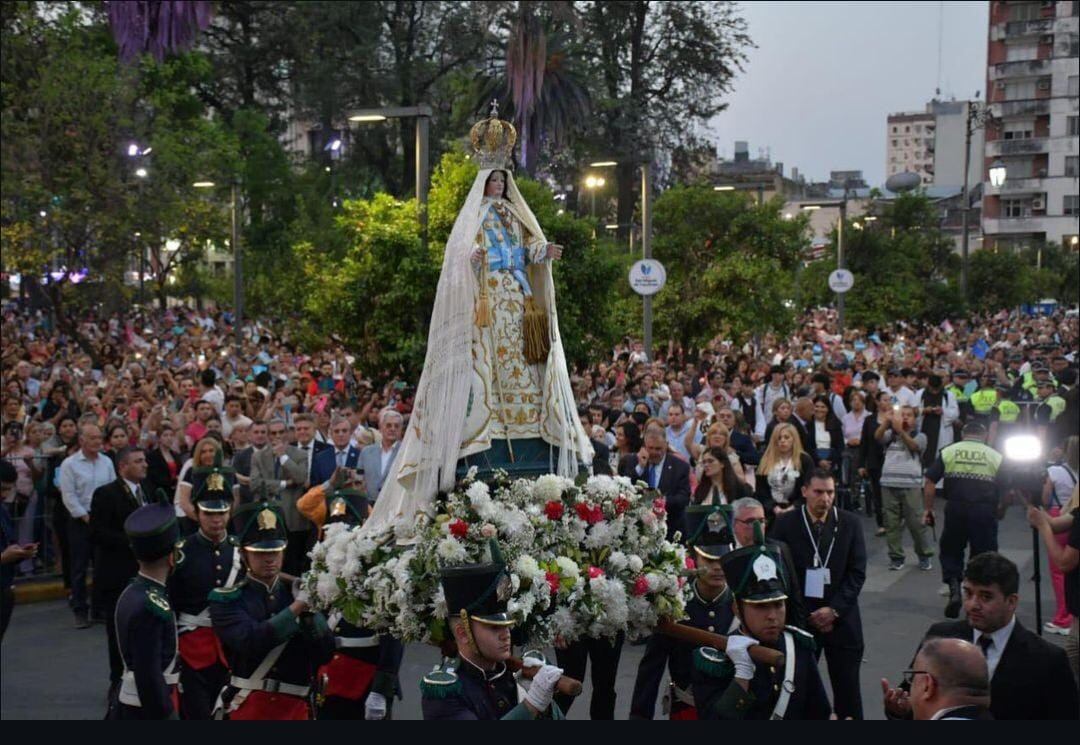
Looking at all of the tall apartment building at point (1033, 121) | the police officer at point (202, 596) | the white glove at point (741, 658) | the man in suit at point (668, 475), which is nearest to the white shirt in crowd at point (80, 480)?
the man in suit at point (668, 475)

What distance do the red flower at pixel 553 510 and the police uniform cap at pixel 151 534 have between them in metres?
1.83

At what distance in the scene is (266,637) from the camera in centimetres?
600

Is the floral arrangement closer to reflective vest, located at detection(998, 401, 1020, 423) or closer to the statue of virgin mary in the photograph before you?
the statue of virgin mary

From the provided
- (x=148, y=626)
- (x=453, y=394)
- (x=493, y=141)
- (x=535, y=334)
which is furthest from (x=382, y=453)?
(x=148, y=626)

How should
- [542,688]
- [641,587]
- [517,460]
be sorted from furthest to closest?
[517,460], [641,587], [542,688]

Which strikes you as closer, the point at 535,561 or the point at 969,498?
the point at 535,561

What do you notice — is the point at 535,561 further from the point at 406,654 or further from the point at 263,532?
the point at 406,654

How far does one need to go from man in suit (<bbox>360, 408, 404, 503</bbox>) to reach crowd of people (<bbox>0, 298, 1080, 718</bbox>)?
0.02 m

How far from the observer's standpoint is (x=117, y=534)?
10781 mm

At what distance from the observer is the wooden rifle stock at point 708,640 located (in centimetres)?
545

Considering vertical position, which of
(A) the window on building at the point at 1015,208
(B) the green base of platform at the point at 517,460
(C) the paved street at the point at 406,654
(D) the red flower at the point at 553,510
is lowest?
(C) the paved street at the point at 406,654

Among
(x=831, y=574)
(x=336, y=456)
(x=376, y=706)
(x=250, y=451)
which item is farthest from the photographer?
(x=250, y=451)

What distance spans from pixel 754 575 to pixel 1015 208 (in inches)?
3777

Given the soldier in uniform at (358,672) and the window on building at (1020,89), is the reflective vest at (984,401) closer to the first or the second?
the soldier in uniform at (358,672)
